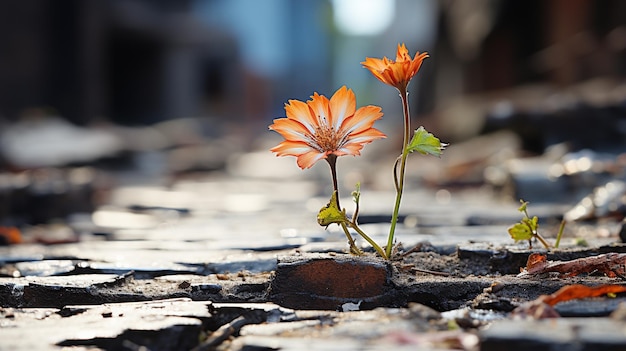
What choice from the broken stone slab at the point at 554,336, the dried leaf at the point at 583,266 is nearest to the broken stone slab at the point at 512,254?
the dried leaf at the point at 583,266

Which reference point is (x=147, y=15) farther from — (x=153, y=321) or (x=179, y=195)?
(x=153, y=321)

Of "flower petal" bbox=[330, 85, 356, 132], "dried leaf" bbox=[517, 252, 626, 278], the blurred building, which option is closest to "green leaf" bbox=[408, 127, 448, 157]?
"flower petal" bbox=[330, 85, 356, 132]

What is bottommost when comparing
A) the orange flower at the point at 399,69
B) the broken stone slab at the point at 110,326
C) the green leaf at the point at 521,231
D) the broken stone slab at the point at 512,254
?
the broken stone slab at the point at 110,326

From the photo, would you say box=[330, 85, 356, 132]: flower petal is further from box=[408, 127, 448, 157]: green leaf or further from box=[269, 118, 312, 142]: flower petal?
box=[408, 127, 448, 157]: green leaf

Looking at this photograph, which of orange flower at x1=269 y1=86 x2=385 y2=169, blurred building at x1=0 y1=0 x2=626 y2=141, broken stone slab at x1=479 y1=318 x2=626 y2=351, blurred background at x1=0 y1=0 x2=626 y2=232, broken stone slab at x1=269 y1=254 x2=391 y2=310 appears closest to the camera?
broken stone slab at x1=479 y1=318 x2=626 y2=351

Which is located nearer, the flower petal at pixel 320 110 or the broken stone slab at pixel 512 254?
the flower petal at pixel 320 110

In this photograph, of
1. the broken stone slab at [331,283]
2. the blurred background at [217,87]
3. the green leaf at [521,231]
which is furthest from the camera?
the blurred background at [217,87]

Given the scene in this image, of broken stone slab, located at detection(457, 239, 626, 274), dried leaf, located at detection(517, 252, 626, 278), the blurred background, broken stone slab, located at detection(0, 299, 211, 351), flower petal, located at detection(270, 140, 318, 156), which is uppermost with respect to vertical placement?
the blurred background

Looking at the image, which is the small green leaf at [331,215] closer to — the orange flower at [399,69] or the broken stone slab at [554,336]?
the orange flower at [399,69]
